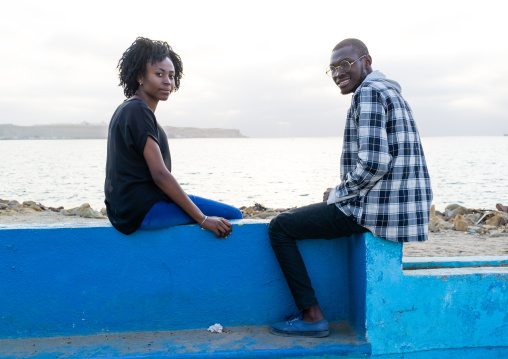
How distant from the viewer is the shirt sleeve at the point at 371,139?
3.06 m

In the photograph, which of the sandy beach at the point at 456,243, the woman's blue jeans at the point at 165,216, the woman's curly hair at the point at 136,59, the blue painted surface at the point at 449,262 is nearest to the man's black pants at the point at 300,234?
the woman's blue jeans at the point at 165,216

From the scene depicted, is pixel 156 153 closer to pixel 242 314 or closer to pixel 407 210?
pixel 242 314

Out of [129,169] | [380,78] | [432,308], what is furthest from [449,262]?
[129,169]

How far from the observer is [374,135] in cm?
307

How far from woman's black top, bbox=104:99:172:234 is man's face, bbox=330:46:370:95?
Answer: 4.22ft

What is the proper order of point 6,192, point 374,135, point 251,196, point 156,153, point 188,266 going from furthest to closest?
1. point 6,192
2. point 251,196
3. point 188,266
4. point 156,153
5. point 374,135

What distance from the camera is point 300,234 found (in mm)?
3441

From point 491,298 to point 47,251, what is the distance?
2.99 meters

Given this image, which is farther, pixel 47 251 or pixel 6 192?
pixel 6 192

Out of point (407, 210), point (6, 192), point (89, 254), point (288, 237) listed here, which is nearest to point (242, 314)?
point (288, 237)

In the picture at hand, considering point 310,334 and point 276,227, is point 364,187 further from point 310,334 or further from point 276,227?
point 310,334

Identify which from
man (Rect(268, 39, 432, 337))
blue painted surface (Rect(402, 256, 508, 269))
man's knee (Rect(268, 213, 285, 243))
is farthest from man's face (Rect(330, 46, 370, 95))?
blue painted surface (Rect(402, 256, 508, 269))

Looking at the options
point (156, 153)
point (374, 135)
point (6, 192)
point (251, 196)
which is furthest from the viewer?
point (6, 192)

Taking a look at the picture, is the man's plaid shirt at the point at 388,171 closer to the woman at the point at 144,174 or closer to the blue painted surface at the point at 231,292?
the blue painted surface at the point at 231,292
